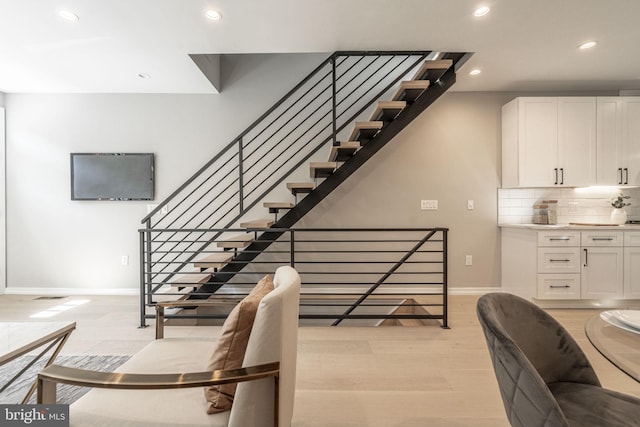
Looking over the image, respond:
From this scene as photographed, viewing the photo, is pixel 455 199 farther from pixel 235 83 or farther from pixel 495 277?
pixel 235 83

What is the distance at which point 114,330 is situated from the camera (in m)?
3.03

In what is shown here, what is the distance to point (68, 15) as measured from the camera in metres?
2.57

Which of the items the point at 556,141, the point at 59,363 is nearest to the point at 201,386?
the point at 59,363

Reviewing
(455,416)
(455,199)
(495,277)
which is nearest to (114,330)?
(455,416)

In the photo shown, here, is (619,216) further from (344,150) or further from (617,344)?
(617,344)

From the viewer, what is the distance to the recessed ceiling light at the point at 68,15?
254 centimetres

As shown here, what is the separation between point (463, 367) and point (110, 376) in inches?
88.4

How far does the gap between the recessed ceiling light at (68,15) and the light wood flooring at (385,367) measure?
2.68 meters

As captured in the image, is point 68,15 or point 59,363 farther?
point 68,15

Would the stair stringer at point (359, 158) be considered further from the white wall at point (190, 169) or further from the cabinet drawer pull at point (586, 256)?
the cabinet drawer pull at point (586, 256)

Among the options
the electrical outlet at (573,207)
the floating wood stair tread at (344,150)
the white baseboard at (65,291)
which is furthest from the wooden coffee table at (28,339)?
the electrical outlet at (573,207)

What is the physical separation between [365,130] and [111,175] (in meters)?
3.38

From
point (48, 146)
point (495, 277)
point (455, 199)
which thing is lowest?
point (495, 277)

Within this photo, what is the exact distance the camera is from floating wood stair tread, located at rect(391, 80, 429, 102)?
317 cm
